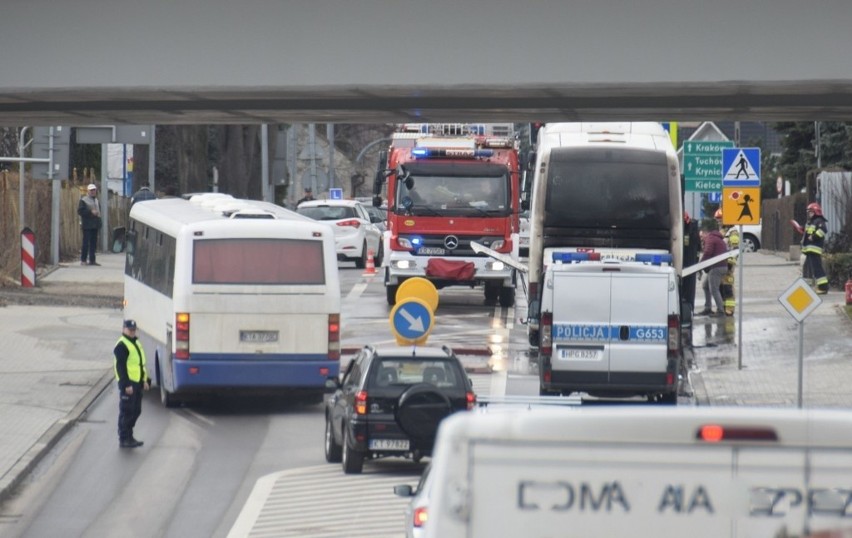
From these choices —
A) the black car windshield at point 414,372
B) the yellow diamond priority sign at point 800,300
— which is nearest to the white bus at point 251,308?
the black car windshield at point 414,372

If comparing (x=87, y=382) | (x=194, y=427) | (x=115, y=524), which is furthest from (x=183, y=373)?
(x=115, y=524)

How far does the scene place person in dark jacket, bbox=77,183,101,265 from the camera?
4097 cm

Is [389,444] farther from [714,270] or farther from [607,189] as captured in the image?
[714,270]

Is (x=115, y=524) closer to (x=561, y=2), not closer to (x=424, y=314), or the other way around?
(x=561, y=2)

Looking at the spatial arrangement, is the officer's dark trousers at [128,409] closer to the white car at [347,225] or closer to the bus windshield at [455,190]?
the bus windshield at [455,190]

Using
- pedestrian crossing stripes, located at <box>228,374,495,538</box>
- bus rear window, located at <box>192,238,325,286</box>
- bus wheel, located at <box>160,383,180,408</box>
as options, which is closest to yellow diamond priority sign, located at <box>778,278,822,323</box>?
pedestrian crossing stripes, located at <box>228,374,495,538</box>

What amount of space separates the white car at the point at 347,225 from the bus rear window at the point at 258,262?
2078 centimetres

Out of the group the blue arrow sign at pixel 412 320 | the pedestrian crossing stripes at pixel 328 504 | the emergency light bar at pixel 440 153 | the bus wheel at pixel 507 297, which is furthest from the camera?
the bus wheel at pixel 507 297

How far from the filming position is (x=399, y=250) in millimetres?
33375

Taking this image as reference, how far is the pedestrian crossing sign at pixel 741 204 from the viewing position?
25047 mm

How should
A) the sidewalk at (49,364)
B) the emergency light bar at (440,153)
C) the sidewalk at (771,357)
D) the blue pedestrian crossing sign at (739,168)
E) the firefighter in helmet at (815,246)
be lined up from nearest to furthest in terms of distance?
1. the sidewalk at (49,364)
2. the sidewalk at (771,357)
3. the blue pedestrian crossing sign at (739,168)
4. the emergency light bar at (440,153)
5. the firefighter in helmet at (815,246)

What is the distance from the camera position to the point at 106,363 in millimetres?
26297

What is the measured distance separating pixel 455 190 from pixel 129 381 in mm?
14538

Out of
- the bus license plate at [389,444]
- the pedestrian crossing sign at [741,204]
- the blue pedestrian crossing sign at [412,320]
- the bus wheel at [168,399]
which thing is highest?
the pedestrian crossing sign at [741,204]
